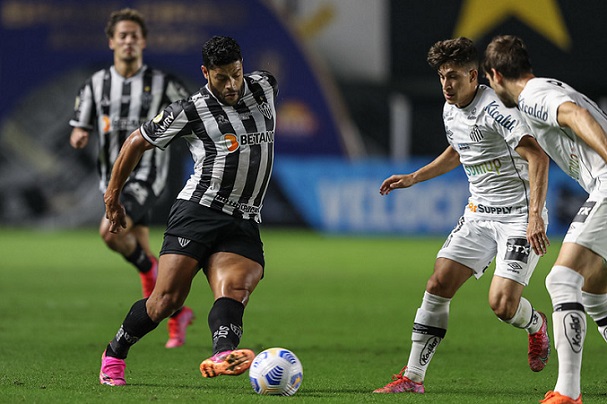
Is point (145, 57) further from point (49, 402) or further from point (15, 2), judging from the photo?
point (49, 402)

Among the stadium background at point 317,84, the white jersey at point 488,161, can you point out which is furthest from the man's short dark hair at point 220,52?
the stadium background at point 317,84

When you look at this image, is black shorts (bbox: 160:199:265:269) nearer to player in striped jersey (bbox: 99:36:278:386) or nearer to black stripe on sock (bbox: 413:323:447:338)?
player in striped jersey (bbox: 99:36:278:386)

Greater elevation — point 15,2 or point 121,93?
point 15,2

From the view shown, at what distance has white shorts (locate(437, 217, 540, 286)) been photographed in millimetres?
6754

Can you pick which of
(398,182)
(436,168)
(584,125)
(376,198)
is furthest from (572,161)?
(376,198)

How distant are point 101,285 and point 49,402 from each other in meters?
7.56

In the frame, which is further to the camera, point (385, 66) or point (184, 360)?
point (385, 66)

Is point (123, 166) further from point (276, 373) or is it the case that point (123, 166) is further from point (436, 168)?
point (436, 168)

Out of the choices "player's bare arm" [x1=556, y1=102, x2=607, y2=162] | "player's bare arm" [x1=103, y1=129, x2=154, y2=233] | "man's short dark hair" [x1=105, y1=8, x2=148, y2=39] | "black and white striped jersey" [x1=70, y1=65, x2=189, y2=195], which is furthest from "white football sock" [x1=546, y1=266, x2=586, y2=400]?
"man's short dark hair" [x1=105, y1=8, x2=148, y2=39]

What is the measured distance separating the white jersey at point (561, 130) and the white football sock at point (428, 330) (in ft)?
4.00

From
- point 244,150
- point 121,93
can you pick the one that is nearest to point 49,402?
point 244,150

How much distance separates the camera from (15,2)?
22.9 metres

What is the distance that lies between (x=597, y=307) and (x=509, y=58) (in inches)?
63.5

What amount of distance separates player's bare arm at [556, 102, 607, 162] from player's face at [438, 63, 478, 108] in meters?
1.18
